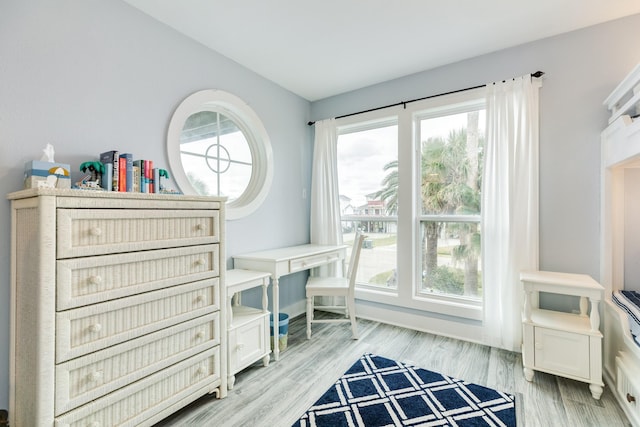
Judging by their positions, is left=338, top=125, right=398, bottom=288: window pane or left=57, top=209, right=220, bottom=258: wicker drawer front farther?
left=338, top=125, right=398, bottom=288: window pane

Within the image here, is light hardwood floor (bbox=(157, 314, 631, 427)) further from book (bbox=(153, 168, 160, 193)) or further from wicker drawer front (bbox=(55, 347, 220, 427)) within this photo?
book (bbox=(153, 168, 160, 193))

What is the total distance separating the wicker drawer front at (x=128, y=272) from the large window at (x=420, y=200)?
1.92m

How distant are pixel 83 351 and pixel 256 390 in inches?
42.2

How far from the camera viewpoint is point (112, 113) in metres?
1.88

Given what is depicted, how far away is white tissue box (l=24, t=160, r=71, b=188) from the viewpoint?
1419mm

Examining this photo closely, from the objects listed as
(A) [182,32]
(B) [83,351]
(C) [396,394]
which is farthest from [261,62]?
(C) [396,394]

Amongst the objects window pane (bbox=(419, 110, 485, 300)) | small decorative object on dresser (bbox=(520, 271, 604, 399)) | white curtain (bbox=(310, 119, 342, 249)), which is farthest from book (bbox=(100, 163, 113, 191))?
small decorative object on dresser (bbox=(520, 271, 604, 399))

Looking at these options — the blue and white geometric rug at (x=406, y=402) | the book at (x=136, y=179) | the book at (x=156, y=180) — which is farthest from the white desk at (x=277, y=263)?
the book at (x=136, y=179)

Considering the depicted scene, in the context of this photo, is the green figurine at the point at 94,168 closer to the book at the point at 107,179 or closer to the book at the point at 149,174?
the book at the point at 107,179

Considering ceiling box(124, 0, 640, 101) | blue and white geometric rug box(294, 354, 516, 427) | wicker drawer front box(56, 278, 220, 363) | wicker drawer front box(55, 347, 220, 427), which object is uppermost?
ceiling box(124, 0, 640, 101)

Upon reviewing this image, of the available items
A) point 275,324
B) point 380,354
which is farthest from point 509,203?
point 275,324

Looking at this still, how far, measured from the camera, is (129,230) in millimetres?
1483

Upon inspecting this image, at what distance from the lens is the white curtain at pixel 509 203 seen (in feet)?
7.78

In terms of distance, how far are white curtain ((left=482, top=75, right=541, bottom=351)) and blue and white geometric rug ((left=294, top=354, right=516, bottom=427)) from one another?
2.42 ft
